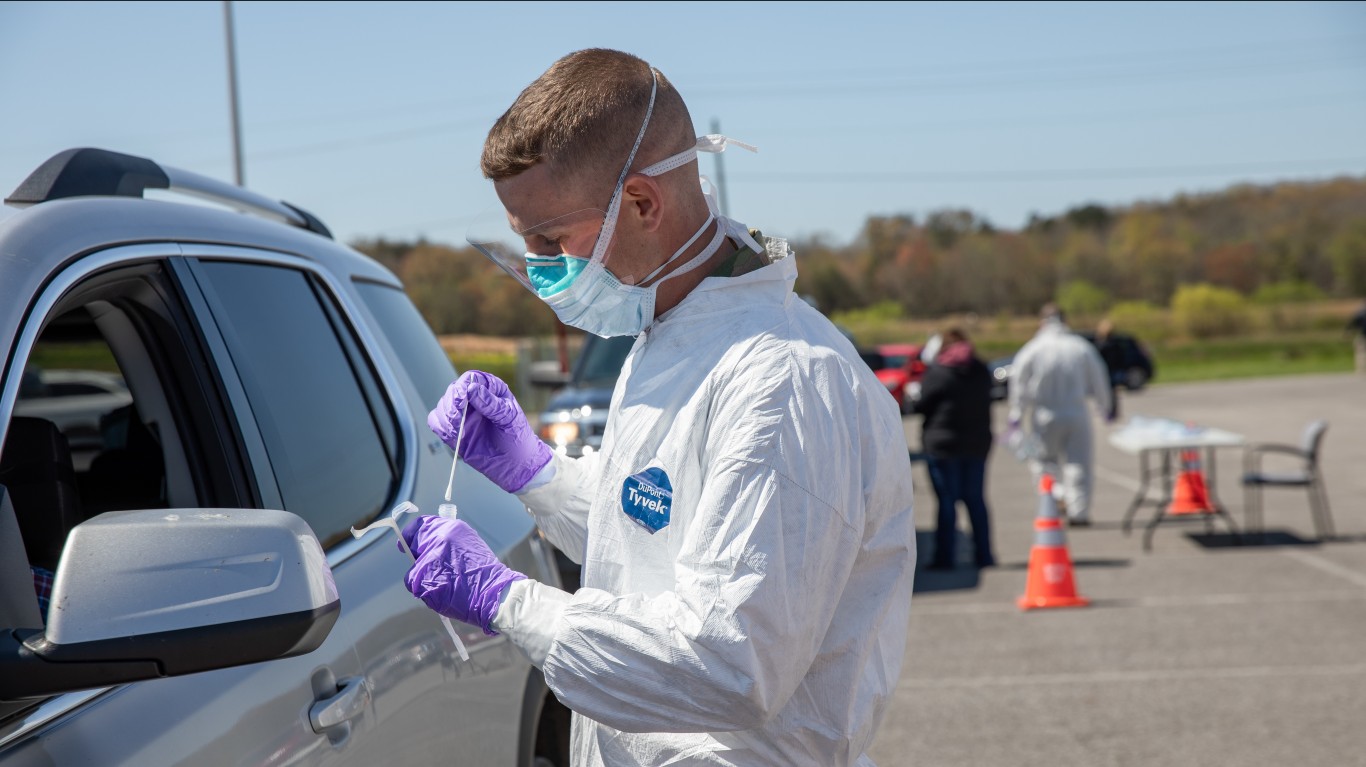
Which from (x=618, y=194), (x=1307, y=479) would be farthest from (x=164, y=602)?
(x=1307, y=479)

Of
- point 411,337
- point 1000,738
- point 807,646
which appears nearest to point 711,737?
point 807,646

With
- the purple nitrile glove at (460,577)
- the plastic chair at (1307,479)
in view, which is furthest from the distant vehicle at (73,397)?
the plastic chair at (1307,479)

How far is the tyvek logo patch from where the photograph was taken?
2002 mm

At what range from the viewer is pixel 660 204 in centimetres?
213

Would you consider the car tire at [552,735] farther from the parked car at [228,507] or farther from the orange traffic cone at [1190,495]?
the orange traffic cone at [1190,495]

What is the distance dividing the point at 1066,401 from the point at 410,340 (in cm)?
1061

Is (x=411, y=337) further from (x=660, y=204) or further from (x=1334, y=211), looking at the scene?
(x=1334, y=211)

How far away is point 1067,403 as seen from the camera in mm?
13148

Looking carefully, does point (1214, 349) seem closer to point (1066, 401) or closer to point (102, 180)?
point (1066, 401)

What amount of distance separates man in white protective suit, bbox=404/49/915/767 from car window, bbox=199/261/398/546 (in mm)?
484

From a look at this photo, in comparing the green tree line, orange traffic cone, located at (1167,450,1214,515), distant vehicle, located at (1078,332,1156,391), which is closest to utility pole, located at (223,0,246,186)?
orange traffic cone, located at (1167,450,1214,515)

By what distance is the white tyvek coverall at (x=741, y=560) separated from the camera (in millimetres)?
1812

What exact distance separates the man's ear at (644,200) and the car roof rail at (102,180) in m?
0.94

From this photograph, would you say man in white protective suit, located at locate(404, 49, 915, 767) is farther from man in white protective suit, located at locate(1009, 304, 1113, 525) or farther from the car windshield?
man in white protective suit, located at locate(1009, 304, 1113, 525)
